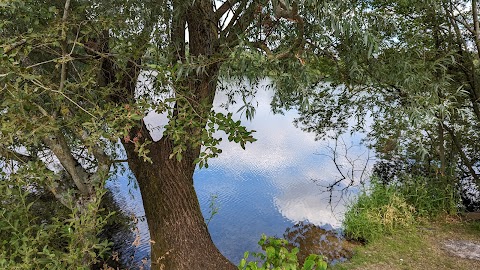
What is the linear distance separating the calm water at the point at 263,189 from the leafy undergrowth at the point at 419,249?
3.08ft

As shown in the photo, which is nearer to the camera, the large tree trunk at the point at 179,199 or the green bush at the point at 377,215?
the large tree trunk at the point at 179,199

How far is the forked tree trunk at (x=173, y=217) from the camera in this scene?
3.14m

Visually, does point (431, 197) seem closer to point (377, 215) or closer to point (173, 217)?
point (377, 215)

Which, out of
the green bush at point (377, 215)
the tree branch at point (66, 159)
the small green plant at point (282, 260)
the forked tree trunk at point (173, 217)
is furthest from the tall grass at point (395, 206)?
the tree branch at point (66, 159)

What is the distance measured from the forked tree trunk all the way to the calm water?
1122mm

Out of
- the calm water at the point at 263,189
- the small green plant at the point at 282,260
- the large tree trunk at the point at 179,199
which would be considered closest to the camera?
the small green plant at the point at 282,260

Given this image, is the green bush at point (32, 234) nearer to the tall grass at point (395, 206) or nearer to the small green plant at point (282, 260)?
the small green plant at point (282, 260)

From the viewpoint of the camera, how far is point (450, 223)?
15.5ft

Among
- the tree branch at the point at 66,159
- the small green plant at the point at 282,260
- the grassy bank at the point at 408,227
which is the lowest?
the small green plant at the point at 282,260

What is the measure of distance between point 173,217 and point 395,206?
3140 mm

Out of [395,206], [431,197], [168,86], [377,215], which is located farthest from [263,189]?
[168,86]

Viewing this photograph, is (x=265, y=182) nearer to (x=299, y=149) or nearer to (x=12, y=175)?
(x=299, y=149)

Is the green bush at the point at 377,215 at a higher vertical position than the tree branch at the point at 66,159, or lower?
lower

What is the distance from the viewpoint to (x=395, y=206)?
4.89 meters
